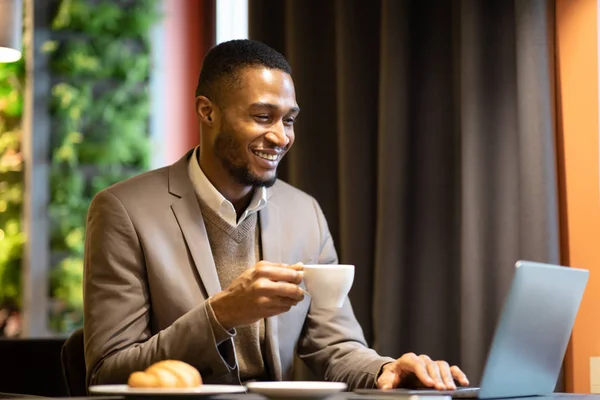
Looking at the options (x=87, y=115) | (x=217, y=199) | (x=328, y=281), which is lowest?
(x=328, y=281)

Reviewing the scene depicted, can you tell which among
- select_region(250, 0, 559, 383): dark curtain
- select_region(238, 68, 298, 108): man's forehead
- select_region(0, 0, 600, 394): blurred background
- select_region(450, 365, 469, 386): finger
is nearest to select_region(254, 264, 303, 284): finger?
select_region(450, 365, 469, 386): finger

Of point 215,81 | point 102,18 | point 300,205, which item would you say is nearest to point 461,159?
point 300,205

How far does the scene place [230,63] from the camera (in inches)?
89.1

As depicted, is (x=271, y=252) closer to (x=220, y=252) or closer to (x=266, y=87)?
(x=220, y=252)

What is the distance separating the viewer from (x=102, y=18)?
4863mm

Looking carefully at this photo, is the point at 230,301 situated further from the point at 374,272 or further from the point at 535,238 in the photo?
the point at 374,272

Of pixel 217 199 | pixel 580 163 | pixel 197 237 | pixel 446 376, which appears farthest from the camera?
pixel 580 163

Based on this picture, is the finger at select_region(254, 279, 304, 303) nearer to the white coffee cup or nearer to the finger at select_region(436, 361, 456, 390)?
the white coffee cup

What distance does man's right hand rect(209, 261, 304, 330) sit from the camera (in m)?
1.66

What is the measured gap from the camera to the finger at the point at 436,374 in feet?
5.67

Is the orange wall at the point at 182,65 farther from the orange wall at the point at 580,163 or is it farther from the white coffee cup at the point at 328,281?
the white coffee cup at the point at 328,281

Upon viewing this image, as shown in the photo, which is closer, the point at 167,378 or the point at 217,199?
the point at 167,378

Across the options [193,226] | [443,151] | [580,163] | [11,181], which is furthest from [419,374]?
[11,181]

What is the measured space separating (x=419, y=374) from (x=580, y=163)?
1060mm
